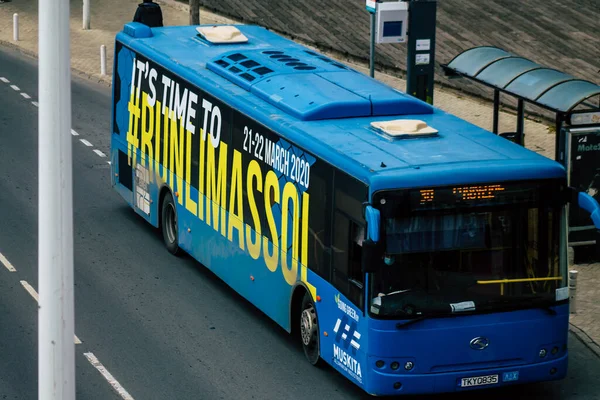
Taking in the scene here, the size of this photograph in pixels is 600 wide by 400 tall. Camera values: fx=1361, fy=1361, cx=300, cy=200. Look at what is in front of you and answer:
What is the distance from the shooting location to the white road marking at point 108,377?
15.1m

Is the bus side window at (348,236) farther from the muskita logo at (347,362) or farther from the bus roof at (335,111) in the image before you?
the muskita logo at (347,362)

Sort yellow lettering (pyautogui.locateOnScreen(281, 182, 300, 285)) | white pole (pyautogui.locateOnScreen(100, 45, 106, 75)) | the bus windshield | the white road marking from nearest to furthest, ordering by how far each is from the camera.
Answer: the bus windshield < the white road marking < yellow lettering (pyautogui.locateOnScreen(281, 182, 300, 285)) < white pole (pyautogui.locateOnScreen(100, 45, 106, 75))

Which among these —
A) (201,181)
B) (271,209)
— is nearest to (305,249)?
(271,209)

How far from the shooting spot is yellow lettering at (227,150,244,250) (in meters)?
17.7

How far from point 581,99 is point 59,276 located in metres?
10.0

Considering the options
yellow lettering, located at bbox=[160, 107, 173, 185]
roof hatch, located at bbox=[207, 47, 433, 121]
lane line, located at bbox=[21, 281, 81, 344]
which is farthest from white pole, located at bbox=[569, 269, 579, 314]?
lane line, located at bbox=[21, 281, 81, 344]

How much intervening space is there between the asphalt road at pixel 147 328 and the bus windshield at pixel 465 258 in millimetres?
1589

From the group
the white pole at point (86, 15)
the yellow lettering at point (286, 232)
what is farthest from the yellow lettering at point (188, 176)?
the white pole at point (86, 15)

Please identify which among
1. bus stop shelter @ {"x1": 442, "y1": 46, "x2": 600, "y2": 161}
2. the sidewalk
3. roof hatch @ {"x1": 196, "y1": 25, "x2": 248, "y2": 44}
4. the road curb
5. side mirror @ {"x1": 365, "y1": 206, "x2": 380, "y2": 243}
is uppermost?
roof hatch @ {"x1": 196, "y1": 25, "x2": 248, "y2": 44}

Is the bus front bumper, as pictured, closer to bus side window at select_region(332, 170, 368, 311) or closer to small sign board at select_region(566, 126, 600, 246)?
bus side window at select_region(332, 170, 368, 311)

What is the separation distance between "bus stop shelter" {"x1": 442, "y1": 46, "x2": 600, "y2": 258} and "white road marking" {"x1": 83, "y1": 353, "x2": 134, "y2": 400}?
23.1ft

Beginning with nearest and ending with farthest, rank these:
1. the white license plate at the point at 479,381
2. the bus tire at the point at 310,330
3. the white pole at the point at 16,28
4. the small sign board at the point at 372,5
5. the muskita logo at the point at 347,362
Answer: the white license plate at the point at 479,381 → the muskita logo at the point at 347,362 → the bus tire at the point at 310,330 → the small sign board at the point at 372,5 → the white pole at the point at 16,28

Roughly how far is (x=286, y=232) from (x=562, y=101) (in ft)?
15.8

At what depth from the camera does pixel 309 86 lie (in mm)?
17312
